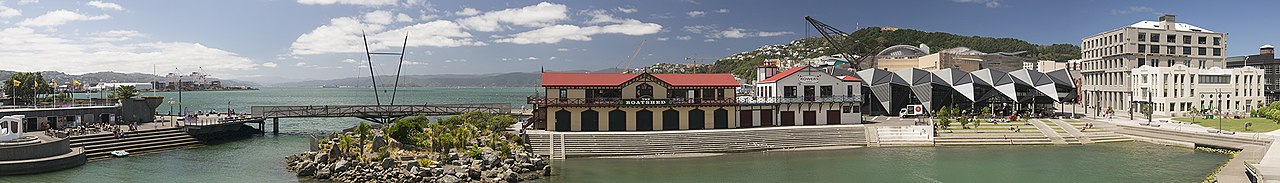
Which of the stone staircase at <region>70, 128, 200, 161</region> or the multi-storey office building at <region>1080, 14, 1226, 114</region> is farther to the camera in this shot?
the multi-storey office building at <region>1080, 14, 1226, 114</region>

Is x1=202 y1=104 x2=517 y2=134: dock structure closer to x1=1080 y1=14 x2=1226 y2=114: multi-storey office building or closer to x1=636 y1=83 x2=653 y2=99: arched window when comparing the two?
x1=636 y1=83 x2=653 y2=99: arched window

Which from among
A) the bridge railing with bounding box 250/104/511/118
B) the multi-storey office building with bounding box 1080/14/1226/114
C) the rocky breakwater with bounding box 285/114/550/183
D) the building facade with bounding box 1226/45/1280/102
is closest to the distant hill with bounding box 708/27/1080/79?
the building facade with bounding box 1226/45/1280/102

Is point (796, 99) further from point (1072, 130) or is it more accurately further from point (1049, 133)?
point (1072, 130)

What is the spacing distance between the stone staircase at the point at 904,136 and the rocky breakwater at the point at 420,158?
20.9 meters

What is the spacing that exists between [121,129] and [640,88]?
104ft

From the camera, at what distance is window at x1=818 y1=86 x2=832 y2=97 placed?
5034 cm

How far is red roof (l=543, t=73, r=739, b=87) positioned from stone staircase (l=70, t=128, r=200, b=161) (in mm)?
22366

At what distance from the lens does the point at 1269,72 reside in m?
79.1

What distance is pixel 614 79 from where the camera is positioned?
46844 millimetres

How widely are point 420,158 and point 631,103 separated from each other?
48.1ft

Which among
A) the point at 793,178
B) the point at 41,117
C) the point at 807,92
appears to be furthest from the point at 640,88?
the point at 41,117

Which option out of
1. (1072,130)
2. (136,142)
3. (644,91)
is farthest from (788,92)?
(136,142)

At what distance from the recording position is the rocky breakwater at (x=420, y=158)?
104ft

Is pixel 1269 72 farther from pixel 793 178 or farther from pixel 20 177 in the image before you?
pixel 20 177
